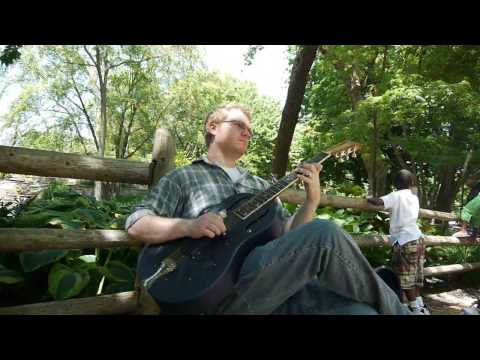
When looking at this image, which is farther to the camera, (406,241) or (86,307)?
(406,241)

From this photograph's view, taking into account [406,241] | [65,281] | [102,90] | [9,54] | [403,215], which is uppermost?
[102,90]

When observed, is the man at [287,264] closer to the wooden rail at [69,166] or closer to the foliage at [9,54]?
the wooden rail at [69,166]

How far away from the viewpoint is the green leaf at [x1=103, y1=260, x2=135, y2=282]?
213cm

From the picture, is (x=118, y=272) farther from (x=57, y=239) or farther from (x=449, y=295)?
(x=449, y=295)

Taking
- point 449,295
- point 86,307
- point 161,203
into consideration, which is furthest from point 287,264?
point 449,295

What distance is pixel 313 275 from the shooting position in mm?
1388

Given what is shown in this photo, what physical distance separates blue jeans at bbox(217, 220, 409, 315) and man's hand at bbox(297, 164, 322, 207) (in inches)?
16.9

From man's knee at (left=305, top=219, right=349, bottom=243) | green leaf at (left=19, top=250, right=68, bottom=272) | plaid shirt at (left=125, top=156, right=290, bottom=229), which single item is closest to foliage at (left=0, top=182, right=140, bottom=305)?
green leaf at (left=19, top=250, right=68, bottom=272)

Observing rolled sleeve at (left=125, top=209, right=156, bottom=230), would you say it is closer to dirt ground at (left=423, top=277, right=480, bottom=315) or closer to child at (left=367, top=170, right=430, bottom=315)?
child at (left=367, top=170, right=430, bottom=315)

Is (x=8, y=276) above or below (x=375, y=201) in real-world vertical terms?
below

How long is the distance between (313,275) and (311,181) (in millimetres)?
535

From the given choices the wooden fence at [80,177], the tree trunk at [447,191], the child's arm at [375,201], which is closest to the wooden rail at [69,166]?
the wooden fence at [80,177]
